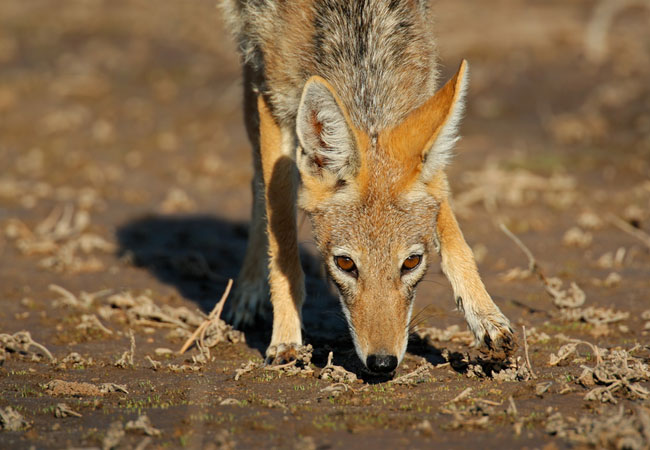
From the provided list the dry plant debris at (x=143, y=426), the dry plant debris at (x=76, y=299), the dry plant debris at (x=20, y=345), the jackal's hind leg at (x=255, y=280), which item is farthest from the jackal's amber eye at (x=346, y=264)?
the dry plant debris at (x=76, y=299)

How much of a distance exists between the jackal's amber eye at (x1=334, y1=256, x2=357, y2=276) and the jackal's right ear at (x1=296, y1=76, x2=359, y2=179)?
0.50m

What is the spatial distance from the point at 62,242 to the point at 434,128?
5399 millimetres

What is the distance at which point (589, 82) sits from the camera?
1413 centimetres

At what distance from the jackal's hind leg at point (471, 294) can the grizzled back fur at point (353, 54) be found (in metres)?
0.81

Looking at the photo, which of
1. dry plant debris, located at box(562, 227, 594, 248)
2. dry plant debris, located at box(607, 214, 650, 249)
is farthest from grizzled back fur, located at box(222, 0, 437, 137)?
dry plant debris, located at box(607, 214, 650, 249)

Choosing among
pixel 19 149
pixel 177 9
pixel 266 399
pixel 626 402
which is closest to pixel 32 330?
pixel 266 399

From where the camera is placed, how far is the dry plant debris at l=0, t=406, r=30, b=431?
13.1ft

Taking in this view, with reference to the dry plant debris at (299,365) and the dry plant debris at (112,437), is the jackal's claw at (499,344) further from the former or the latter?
the dry plant debris at (112,437)

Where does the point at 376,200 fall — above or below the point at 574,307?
above

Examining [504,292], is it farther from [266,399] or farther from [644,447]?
[644,447]

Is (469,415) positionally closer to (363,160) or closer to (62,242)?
(363,160)

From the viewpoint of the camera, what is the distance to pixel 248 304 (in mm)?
6809

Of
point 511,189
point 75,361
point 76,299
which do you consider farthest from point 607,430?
point 511,189

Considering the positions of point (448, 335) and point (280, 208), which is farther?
point (280, 208)
